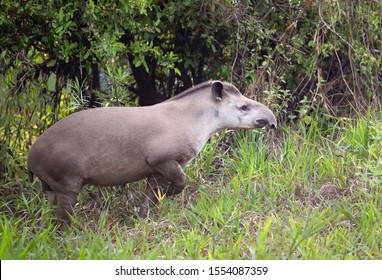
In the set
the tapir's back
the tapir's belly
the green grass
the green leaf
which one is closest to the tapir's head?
the green grass

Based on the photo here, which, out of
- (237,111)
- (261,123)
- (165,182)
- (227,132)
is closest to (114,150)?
(165,182)

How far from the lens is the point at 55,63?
8500 millimetres

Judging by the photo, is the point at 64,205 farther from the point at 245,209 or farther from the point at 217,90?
the point at 217,90

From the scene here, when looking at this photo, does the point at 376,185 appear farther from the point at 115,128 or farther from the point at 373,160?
the point at 115,128

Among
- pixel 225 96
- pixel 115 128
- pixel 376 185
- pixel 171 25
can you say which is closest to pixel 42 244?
pixel 115 128

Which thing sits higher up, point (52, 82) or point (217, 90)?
point (217, 90)

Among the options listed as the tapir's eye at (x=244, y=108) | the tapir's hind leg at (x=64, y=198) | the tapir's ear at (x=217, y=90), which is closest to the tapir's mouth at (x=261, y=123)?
the tapir's eye at (x=244, y=108)

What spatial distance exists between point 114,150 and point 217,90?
3.34 feet

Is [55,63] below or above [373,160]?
above

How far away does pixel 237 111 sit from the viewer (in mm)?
6926

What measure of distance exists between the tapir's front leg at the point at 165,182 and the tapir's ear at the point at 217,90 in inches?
28.1

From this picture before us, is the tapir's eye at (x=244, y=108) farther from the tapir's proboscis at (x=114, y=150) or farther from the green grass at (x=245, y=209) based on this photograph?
the green grass at (x=245, y=209)

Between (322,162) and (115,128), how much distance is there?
1999 mm

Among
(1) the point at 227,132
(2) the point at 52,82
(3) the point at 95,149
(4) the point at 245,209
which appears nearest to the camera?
(3) the point at 95,149
